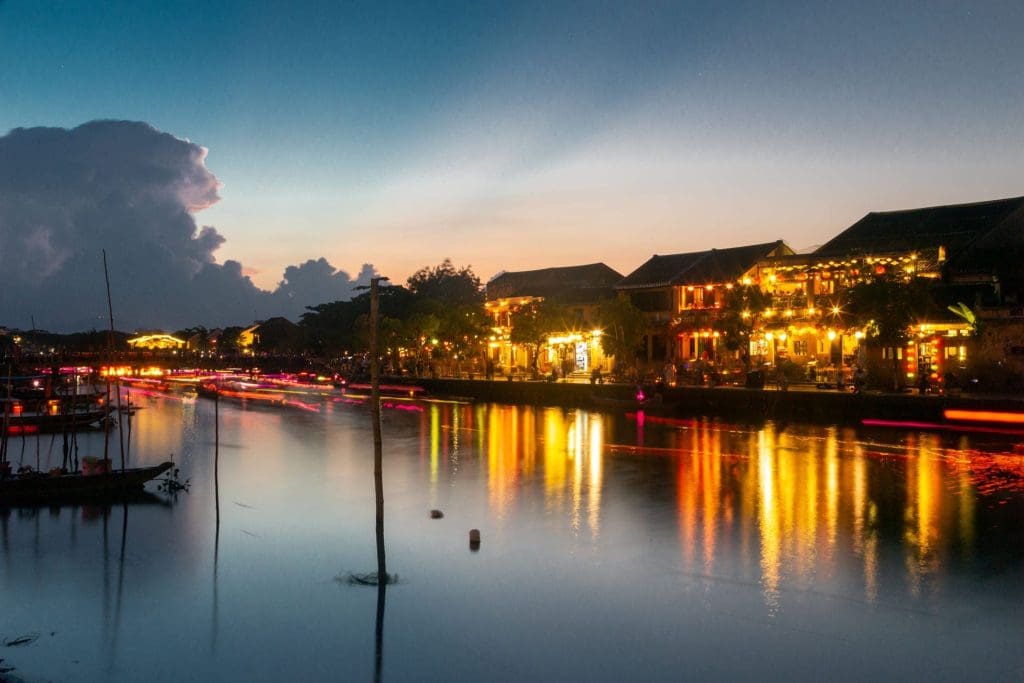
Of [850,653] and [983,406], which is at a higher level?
[983,406]

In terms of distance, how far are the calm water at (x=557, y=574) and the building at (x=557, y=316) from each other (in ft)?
82.2

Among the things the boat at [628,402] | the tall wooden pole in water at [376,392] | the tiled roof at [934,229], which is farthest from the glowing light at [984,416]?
the tall wooden pole in water at [376,392]

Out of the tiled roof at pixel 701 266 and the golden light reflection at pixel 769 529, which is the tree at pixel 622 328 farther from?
the golden light reflection at pixel 769 529

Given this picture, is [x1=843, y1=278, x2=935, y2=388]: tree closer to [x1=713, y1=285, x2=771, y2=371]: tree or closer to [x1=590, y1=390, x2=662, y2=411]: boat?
[x1=713, y1=285, x2=771, y2=371]: tree

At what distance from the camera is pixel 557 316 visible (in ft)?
167

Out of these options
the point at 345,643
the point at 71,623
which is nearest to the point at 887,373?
the point at 345,643

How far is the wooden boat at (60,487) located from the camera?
2014 cm

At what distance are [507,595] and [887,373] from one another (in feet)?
83.9

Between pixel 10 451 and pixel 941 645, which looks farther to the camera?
pixel 10 451

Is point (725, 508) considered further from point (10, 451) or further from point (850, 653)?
point (10, 451)

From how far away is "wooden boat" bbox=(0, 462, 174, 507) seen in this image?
66.1 ft

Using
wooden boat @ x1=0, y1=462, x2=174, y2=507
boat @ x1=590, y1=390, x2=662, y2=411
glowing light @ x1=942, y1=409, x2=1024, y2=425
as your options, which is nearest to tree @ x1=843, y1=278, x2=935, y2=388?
glowing light @ x1=942, y1=409, x2=1024, y2=425

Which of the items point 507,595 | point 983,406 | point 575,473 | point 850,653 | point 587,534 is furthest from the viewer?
point 983,406

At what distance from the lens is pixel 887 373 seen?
34469mm
